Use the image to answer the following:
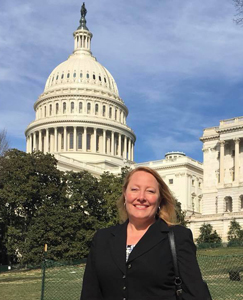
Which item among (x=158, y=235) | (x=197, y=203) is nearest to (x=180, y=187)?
(x=197, y=203)

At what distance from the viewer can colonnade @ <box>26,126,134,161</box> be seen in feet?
419

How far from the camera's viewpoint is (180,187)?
10781 cm

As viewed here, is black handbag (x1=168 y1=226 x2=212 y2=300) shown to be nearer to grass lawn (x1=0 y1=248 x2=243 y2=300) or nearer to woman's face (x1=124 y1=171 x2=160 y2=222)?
woman's face (x1=124 y1=171 x2=160 y2=222)

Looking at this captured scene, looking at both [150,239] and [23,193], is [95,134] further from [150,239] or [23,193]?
[150,239]

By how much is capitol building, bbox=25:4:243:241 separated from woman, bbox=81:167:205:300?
3385 inches

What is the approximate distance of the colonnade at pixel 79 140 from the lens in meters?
128

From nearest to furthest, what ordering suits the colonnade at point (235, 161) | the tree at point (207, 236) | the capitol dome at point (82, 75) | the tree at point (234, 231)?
the tree at point (207, 236), the tree at point (234, 231), the colonnade at point (235, 161), the capitol dome at point (82, 75)

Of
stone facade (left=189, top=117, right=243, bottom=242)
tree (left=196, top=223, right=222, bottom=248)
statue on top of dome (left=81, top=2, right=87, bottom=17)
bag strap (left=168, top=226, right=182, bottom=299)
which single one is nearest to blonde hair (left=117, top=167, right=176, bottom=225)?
bag strap (left=168, top=226, right=182, bottom=299)

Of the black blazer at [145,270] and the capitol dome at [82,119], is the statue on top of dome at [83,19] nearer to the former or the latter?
the capitol dome at [82,119]

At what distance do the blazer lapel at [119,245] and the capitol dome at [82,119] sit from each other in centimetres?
11409

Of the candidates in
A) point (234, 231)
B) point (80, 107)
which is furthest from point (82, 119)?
point (234, 231)

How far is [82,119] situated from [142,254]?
408 ft

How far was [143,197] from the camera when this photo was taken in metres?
5.31

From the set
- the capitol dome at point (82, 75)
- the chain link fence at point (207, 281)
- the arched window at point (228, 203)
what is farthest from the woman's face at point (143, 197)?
the capitol dome at point (82, 75)
